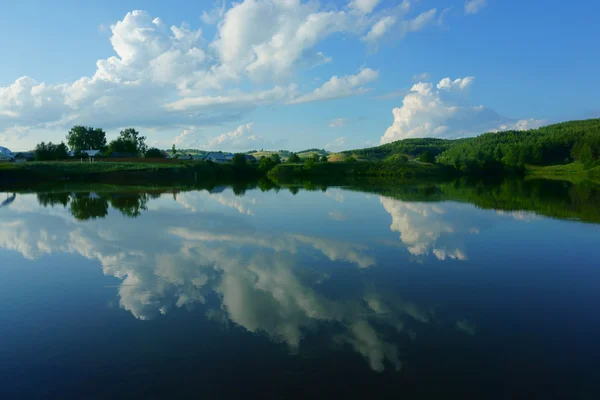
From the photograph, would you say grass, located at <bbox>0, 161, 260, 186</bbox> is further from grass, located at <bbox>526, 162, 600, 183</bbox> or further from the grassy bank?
grass, located at <bbox>526, 162, 600, 183</bbox>

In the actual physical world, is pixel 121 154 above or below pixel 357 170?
above

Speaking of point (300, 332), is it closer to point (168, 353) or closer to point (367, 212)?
point (168, 353)

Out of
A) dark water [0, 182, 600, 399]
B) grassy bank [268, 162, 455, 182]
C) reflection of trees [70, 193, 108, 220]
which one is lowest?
dark water [0, 182, 600, 399]

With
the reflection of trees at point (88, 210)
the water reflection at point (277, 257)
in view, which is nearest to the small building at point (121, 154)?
the reflection of trees at point (88, 210)

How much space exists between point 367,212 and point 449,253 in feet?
49.8

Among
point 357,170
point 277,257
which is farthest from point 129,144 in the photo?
point 277,257

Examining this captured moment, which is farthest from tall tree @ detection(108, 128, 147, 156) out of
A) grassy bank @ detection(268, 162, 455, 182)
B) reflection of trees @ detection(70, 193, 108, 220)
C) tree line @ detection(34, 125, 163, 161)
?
reflection of trees @ detection(70, 193, 108, 220)

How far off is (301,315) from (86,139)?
165171 mm

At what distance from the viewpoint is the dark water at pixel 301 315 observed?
293 inches

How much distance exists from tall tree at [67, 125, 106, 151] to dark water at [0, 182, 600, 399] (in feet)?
476

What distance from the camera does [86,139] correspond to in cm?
15175

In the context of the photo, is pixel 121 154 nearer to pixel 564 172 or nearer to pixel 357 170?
pixel 357 170

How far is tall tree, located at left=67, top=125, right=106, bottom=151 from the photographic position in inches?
5835

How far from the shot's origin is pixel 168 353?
8.43 metres
